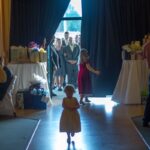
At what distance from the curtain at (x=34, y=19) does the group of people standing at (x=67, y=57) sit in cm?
101

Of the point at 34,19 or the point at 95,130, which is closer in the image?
the point at 95,130

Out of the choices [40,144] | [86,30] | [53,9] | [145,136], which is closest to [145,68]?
[86,30]

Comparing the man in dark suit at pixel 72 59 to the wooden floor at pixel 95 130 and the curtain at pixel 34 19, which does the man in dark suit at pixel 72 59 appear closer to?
the curtain at pixel 34 19

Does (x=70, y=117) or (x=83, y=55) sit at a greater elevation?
(x=83, y=55)

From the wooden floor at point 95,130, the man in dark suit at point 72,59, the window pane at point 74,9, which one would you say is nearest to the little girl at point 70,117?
the wooden floor at point 95,130

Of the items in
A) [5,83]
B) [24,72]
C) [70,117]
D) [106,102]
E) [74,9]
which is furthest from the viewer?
[74,9]

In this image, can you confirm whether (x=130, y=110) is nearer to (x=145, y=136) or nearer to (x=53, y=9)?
(x=145, y=136)

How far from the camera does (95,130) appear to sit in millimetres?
5785

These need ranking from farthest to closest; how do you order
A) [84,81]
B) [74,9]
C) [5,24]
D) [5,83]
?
[74,9] < [5,24] < [84,81] < [5,83]

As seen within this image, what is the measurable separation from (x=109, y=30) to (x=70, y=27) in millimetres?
1353

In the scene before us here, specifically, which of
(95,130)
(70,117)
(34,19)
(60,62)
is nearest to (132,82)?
(95,130)

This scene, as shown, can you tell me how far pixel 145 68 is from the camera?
827 cm

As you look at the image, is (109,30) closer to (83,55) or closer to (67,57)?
(83,55)

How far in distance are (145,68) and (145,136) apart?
308 centimetres
